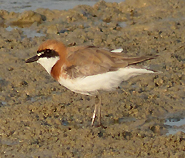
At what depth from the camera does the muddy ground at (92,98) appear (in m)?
5.20

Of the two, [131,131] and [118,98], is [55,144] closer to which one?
[131,131]

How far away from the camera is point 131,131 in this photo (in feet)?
18.4

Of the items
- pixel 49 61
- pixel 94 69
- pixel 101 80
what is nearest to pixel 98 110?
pixel 101 80

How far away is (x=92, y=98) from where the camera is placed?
6641mm

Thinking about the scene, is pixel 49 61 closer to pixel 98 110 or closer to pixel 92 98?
pixel 98 110

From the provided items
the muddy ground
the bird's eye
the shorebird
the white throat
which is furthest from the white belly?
the muddy ground

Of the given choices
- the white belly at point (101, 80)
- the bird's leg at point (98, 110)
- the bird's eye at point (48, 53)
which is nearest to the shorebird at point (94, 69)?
the white belly at point (101, 80)

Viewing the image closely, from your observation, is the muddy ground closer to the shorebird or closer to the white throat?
the shorebird

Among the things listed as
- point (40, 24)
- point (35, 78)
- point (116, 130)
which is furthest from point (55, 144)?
point (40, 24)

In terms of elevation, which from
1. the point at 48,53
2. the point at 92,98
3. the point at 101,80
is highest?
the point at 48,53

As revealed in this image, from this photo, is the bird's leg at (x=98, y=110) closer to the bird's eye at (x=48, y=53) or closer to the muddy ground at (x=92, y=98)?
the muddy ground at (x=92, y=98)

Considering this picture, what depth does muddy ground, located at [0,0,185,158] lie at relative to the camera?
5195mm

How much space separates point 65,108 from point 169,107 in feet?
5.46

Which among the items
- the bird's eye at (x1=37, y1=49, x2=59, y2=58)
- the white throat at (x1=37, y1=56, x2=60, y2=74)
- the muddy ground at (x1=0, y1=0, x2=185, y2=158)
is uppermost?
the bird's eye at (x1=37, y1=49, x2=59, y2=58)
